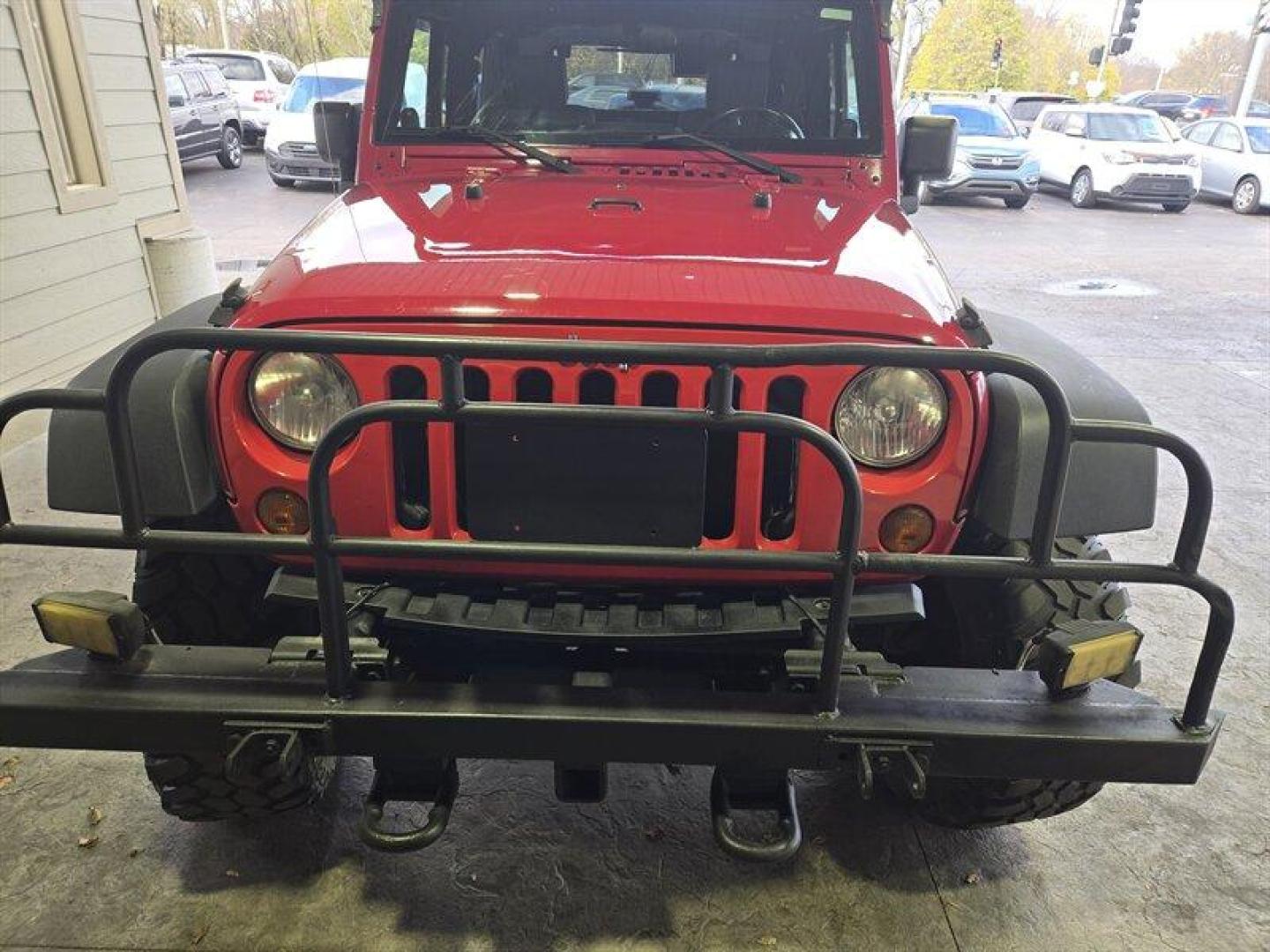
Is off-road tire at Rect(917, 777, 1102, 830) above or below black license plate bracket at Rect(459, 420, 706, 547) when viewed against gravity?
below

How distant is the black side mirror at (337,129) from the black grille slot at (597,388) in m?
1.80

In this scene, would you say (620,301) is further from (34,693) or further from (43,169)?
(43,169)

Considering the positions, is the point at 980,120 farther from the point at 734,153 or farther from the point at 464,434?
the point at 464,434

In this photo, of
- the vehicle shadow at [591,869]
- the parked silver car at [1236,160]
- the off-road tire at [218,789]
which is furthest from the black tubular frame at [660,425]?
the parked silver car at [1236,160]

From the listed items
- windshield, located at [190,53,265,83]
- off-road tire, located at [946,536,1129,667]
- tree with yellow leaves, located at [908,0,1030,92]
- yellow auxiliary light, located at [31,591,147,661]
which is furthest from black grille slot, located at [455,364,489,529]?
tree with yellow leaves, located at [908,0,1030,92]

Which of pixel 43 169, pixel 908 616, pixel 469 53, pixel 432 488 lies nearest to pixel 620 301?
pixel 432 488

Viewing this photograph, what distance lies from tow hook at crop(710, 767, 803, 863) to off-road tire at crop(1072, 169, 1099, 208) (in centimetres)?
1642

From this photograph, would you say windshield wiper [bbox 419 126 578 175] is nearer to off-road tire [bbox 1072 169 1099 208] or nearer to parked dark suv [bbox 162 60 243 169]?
parked dark suv [bbox 162 60 243 169]

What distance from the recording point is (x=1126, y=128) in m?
16.0

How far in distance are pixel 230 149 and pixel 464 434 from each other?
16838 mm

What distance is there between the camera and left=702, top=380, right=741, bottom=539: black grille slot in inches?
78.9

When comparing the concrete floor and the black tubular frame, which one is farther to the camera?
the concrete floor

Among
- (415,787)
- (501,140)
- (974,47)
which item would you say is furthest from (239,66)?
Result: (974,47)

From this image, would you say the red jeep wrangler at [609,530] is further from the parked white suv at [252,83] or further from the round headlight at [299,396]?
the parked white suv at [252,83]
